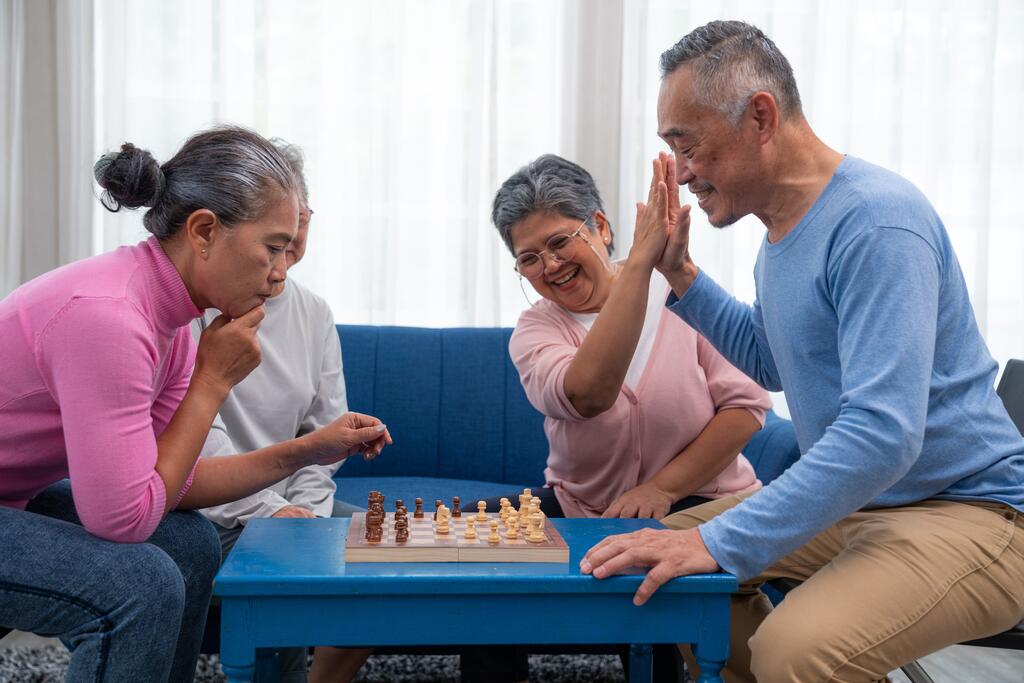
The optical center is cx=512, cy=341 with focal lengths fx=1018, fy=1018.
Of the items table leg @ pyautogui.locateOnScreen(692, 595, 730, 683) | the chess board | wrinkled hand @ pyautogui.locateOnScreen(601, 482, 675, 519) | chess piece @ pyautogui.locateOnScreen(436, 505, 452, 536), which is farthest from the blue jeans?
wrinkled hand @ pyautogui.locateOnScreen(601, 482, 675, 519)

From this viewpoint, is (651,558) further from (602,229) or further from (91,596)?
(602,229)

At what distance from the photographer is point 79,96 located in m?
3.55

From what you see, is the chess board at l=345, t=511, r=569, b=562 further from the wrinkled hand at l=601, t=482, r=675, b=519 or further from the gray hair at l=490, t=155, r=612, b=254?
the gray hair at l=490, t=155, r=612, b=254

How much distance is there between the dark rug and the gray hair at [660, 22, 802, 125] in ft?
5.12

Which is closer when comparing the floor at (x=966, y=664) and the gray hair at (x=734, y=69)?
the gray hair at (x=734, y=69)

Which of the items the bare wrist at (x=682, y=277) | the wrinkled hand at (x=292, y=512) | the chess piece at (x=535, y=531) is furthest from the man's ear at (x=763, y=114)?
the wrinkled hand at (x=292, y=512)

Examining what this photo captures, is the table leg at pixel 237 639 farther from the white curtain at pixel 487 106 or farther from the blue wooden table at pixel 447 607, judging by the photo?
the white curtain at pixel 487 106

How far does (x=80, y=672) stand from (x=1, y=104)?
2711 millimetres

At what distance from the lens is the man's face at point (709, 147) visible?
1.68m

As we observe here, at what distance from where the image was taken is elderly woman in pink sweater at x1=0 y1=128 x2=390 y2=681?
1.43 m

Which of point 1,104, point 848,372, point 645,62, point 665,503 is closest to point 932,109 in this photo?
point 645,62

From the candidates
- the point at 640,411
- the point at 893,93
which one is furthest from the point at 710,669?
the point at 893,93

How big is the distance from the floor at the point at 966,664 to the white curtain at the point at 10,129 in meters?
1.35

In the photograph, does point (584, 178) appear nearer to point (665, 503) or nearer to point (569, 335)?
point (569, 335)
